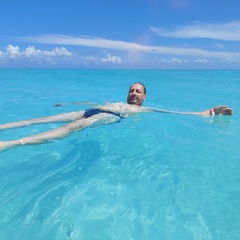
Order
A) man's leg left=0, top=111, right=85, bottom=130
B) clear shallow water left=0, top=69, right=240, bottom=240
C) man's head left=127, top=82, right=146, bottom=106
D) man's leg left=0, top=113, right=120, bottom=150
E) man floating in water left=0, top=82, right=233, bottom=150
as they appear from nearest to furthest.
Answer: clear shallow water left=0, top=69, right=240, bottom=240
man's leg left=0, top=113, right=120, bottom=150
man floating in water left=0, top=82, right=233, bottom=150
man's leg left=0, top=111, right=85, bottom=130
man's head left=127, top=82, right=146, bottom=106

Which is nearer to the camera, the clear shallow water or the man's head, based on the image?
the clear shallow water

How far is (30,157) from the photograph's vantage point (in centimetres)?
441

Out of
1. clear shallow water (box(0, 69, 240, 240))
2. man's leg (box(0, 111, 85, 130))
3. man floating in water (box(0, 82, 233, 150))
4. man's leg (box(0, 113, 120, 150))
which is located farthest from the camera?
man's leg (box(0, 111, 85, 130))

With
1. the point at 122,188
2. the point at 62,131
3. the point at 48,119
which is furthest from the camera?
the point at 48,119

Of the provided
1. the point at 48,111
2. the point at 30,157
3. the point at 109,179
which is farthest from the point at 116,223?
the point at 48,111

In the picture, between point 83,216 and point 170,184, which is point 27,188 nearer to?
point 83,216

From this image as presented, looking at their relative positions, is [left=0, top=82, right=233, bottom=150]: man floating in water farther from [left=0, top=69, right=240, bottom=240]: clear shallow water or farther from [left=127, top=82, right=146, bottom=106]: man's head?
[left=0, top=69, right=240, bottom=240]: clear shallow water

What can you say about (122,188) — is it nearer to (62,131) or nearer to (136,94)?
(62,131)

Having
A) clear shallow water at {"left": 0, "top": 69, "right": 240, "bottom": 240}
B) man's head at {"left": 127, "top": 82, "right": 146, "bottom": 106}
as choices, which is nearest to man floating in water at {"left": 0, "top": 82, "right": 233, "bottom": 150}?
man's head at {"left": 127, "top": 82, "right": 146, "bottom": 106}

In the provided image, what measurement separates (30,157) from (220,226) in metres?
3.00

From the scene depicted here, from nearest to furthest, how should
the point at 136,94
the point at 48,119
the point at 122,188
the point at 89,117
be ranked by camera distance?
the point at 122,188, the point at 48,119, the point at 89,117, the point at 136,94

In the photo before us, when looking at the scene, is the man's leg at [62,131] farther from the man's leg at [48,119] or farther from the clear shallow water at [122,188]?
the man's leg at [48,119]

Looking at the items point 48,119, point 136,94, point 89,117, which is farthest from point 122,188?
point 136,94

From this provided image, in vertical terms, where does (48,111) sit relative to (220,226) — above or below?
below
